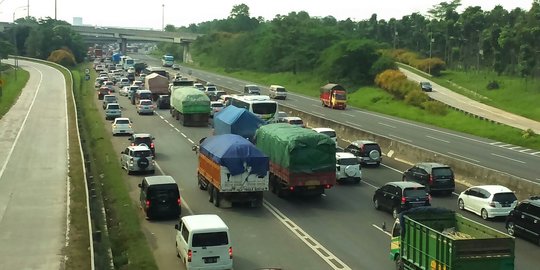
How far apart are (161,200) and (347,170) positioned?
433 inches

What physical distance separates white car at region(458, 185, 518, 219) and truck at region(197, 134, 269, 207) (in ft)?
27.0

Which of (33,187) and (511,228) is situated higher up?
(511,228)

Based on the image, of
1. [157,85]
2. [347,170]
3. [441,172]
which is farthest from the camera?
[157,85]

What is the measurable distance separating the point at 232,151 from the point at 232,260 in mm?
7660

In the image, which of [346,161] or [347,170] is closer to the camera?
[347,170]

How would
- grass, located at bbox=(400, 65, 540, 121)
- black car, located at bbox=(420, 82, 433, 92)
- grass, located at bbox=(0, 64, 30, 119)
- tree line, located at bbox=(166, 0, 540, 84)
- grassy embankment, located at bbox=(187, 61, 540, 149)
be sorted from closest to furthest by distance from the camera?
1. grassy embankment, located at bbox=(187, 61, 540, 149)
2. grass, located at bbox=(0, 64, 30, 119)
3. grass, located at bbox=(400, 65, 540, 121)
4. black car, located at bbox=(420, 82, 433, 92)
5. tree line, located at bbox=(166, 0, 540, 84)

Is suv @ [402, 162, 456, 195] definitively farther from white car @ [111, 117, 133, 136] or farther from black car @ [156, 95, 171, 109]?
black car @ [156, 95, 171, 109]

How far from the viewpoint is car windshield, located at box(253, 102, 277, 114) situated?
158 feet

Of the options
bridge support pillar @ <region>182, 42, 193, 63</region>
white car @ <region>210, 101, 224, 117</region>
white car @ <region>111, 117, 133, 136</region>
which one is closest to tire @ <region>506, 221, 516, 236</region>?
white car @ <region>111, 117, 133, 136</region>

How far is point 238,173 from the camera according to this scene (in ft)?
91.0

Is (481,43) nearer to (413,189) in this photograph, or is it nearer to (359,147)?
(359,147)

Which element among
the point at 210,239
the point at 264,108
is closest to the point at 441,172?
the point at 210,239

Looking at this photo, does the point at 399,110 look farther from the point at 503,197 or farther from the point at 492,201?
the point at 492,201

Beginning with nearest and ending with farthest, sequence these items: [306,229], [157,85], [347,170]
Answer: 1. [306,229]
2. [347,170]
3. [157,85]
